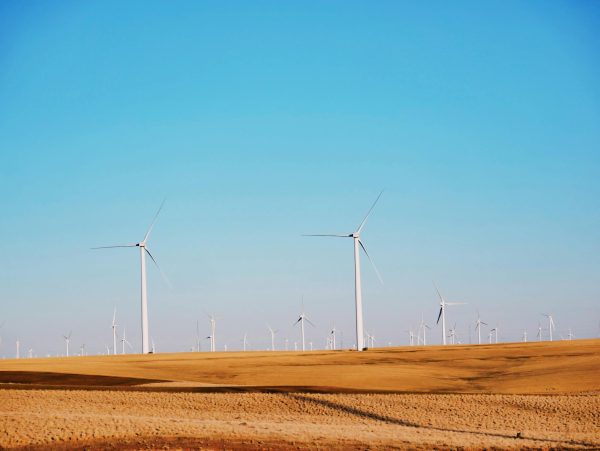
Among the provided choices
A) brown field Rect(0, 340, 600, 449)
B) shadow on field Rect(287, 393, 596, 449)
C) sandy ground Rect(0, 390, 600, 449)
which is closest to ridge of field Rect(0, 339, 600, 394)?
brown field Rect(0, 340, 600, 449)

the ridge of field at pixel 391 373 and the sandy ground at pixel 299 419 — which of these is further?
the ridge of field at pixel 391 373

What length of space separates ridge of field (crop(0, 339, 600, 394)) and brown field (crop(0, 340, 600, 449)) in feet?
0.56

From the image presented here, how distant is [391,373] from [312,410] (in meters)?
20.1

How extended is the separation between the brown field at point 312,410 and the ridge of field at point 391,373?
169mm

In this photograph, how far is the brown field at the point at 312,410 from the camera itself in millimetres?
28938

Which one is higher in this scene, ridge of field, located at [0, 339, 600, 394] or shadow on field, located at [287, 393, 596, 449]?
shadow on field, located at [287, 393, 596, 449]

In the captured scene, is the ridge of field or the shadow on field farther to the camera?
the ridge of field

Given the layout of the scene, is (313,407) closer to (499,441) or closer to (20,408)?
(499,441)

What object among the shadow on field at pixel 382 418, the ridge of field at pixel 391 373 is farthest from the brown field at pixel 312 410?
the ridge of field at pixel 391 373

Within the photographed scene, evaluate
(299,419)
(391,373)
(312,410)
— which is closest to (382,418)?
(312,410)

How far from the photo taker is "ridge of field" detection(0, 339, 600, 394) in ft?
159

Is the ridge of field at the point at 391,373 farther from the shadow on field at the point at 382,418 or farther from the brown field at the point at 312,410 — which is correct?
the shadow on field at the point at 382,418

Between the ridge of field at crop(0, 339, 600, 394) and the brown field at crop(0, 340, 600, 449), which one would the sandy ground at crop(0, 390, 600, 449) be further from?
the ridge of field at crop(0, 339, 600, 394)

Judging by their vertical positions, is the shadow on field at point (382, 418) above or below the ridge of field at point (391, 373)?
above
